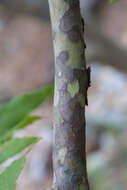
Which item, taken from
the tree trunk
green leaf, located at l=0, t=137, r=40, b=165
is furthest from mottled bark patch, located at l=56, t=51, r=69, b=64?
green leaf, located at l=0, t=137, r=40, b=165

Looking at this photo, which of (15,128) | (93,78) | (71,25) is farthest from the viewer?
(93,78)

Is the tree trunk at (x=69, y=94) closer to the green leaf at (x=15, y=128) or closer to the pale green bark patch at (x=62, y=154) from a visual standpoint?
the pale green bark patch at (x=62, y=154)

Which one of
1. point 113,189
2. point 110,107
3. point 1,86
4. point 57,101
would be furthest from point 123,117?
point 57,101

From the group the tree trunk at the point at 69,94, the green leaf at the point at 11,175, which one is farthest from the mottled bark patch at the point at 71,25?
the green leaf at the point at 11,175

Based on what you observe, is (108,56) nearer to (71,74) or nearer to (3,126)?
(3,126)

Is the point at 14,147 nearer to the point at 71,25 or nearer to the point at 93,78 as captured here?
the point at 71,25

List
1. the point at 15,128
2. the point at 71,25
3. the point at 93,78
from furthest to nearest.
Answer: the point at 93,78, the point at 15,128, the point at 71,25

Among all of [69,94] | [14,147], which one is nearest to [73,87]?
[69,94]
